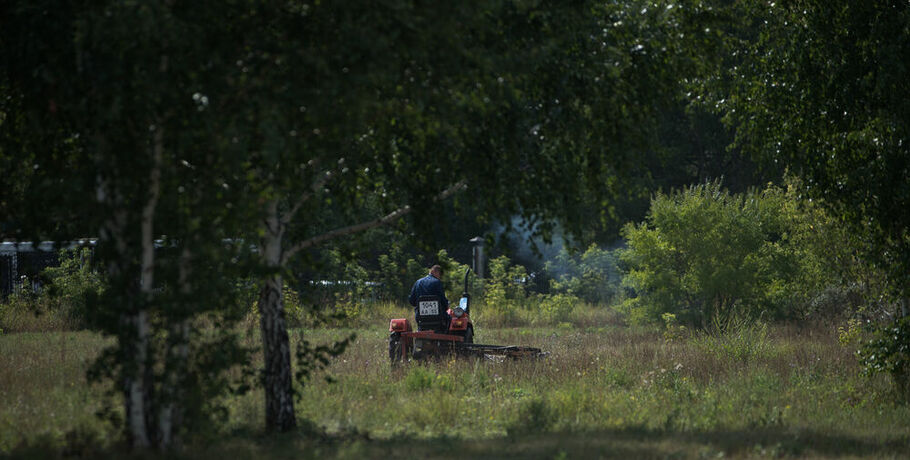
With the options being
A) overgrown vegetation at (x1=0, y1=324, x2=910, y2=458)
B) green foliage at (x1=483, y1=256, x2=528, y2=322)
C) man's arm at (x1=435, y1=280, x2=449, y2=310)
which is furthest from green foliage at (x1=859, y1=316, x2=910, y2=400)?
green foliage at (x1=483, y1=256, x2=528, y2=322)

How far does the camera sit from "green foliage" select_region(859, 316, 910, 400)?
11039 millimetres

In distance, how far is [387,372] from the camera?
537 inches

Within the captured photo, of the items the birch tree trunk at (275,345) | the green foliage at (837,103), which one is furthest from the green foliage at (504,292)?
the birch tree trunk at (275,345)

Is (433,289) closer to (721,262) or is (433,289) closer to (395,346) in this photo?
(395,346)

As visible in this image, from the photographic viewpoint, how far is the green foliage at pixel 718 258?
21453mm

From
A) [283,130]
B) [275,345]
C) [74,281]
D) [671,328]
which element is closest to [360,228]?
[275,345]

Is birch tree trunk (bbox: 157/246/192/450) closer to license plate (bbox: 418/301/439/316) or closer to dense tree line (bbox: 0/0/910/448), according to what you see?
dense tree line (bbox: 0/0/910/448)

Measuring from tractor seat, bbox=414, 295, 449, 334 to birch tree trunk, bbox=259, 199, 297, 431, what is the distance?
6217mm

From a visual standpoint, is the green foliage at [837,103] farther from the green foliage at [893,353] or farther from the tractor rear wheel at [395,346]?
the tractor rear wheel at [395,346]

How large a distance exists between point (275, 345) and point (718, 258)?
15005 mm

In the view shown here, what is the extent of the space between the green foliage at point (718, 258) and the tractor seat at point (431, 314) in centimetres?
827

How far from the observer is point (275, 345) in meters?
9.10

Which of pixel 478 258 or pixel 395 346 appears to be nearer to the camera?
pixel 395 346

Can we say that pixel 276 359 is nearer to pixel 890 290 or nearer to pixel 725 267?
pixel 890 290
